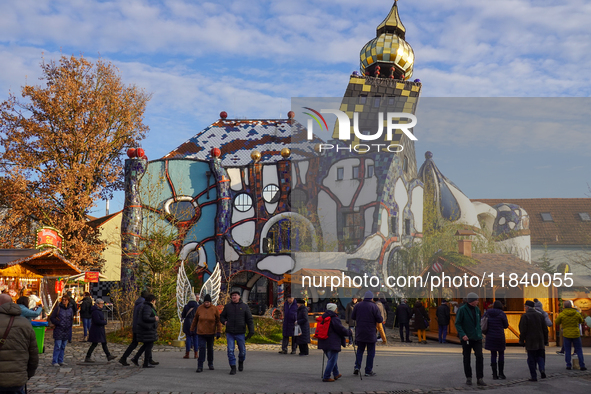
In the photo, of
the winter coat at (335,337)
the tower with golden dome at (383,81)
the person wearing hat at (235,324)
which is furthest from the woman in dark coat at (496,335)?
the tower with golden dome at (383,81)

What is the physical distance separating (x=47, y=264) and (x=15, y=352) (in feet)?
58.3

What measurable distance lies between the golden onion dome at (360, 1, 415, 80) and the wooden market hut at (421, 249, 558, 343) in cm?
1524

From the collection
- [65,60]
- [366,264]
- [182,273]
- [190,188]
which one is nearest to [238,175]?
[190,188]

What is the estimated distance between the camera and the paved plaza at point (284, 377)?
930cm

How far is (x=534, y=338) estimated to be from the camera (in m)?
10.5

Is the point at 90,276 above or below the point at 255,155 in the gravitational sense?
below

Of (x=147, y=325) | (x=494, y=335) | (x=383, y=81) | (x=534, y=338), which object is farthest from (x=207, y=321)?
(x=383, y=81)

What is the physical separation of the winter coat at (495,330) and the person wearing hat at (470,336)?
0.66m

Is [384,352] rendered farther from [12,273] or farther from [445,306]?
[12,273]

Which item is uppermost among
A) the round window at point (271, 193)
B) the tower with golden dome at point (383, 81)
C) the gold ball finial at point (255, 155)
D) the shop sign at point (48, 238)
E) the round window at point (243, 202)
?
the tower with golden dome at point (383, 81)

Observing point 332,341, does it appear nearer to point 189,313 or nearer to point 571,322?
point 189,313

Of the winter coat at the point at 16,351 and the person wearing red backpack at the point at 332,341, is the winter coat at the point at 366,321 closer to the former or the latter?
the person wearing red backpack at the point at 332,341

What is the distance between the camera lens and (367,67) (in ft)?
109

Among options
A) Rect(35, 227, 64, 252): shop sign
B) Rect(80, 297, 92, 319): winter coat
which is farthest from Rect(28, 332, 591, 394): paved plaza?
Rect(35, 227, 64, 252): shop sign
